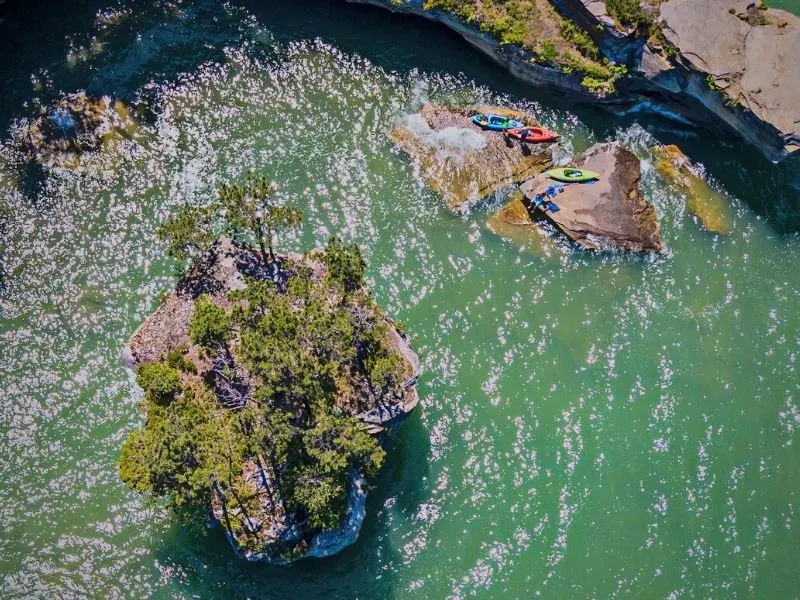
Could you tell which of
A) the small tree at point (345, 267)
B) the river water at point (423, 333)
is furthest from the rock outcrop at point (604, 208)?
the small tree at point (345, 267)

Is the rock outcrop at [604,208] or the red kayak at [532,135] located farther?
the red kayak at [532,135]

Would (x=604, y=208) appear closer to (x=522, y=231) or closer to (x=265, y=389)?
(x=522, y=231)

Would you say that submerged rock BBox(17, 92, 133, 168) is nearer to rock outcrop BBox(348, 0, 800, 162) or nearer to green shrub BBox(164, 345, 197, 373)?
green shrub BBox(164, 345, 197, 373)

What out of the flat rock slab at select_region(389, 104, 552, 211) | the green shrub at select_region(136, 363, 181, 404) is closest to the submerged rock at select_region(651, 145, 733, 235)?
the flat rock slab at select_region(389, 104, 552, 211)

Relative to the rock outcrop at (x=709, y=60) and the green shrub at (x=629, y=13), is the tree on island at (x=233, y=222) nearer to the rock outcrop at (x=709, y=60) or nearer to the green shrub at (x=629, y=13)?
the rock outcrop at (x=709, y=60)

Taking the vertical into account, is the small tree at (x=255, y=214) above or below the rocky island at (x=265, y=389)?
above

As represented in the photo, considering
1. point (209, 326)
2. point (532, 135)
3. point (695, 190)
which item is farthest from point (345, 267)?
point (695, 190)
